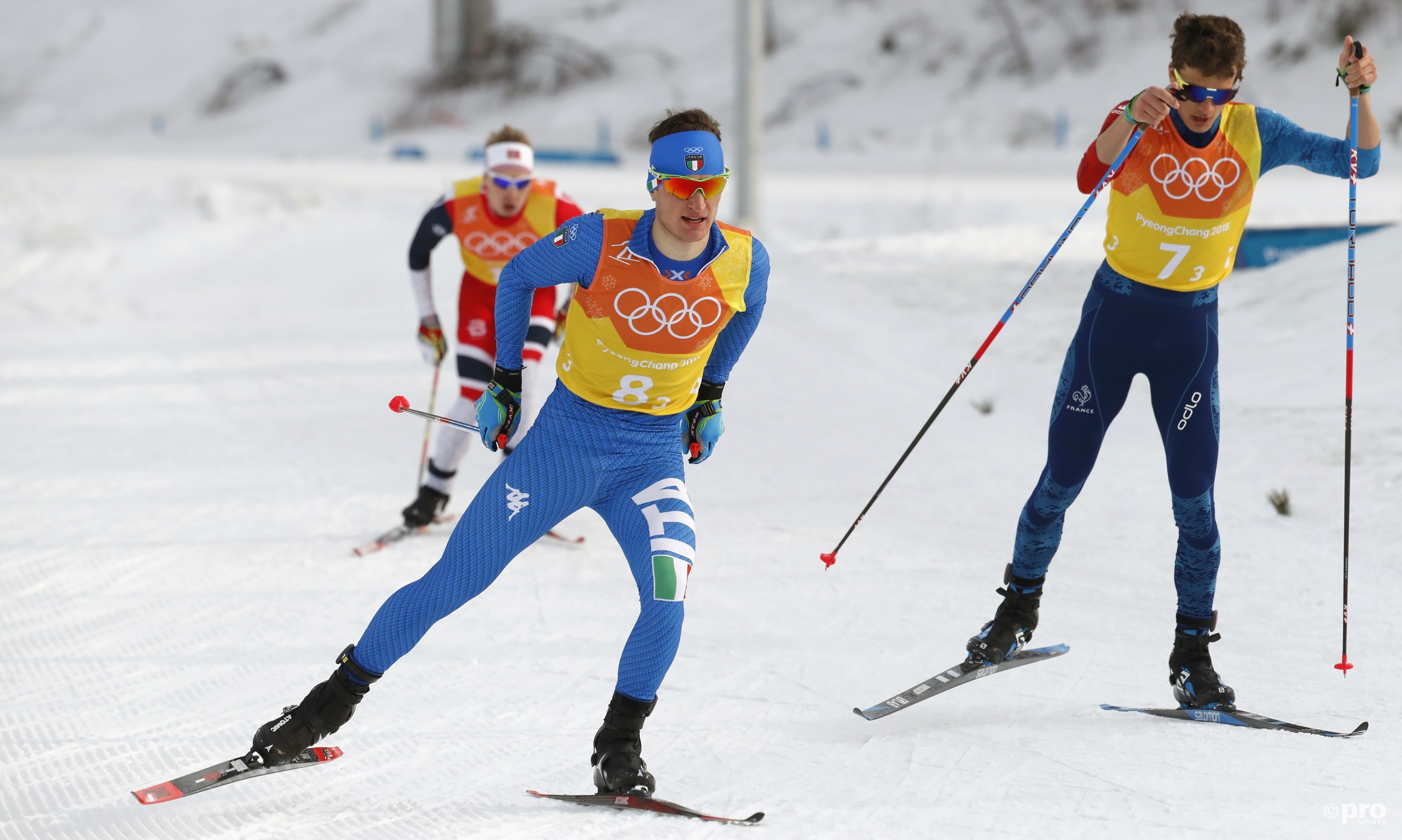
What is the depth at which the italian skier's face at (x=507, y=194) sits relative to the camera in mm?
6117

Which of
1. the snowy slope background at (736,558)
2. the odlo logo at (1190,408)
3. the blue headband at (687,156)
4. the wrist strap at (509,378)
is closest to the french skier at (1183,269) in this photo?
the odlo logo at (1190,408)

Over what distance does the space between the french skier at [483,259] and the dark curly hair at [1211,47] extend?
10.5 feet

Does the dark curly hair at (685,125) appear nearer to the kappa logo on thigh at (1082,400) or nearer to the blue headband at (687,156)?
the blue headband at (687,156)

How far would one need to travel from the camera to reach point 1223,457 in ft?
23.1

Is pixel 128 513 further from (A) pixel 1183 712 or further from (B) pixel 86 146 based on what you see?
(B) pixel 86 146

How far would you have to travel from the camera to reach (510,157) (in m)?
6.08

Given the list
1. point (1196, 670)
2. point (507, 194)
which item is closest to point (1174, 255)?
point (1196, 670)

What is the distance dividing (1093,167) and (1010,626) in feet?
5.11

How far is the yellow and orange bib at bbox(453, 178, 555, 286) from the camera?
6215mm

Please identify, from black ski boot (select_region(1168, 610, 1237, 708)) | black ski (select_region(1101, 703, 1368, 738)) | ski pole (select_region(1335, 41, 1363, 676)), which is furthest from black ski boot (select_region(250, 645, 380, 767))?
ski pole (select_region(1335, 41, 1363, 676))

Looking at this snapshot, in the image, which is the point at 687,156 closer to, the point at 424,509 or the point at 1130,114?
the point at 1130,114

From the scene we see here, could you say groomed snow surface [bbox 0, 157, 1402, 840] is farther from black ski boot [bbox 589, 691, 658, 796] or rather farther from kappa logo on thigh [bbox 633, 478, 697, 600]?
kappa logo on thigh [bbox 633, 478, 697, 600]

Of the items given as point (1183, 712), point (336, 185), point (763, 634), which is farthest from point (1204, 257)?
point (336, 185)

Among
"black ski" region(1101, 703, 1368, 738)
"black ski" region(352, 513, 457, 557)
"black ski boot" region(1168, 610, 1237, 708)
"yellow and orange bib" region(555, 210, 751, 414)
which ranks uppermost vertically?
"yellow and orange bib" region(555, 210, 751, 414)
